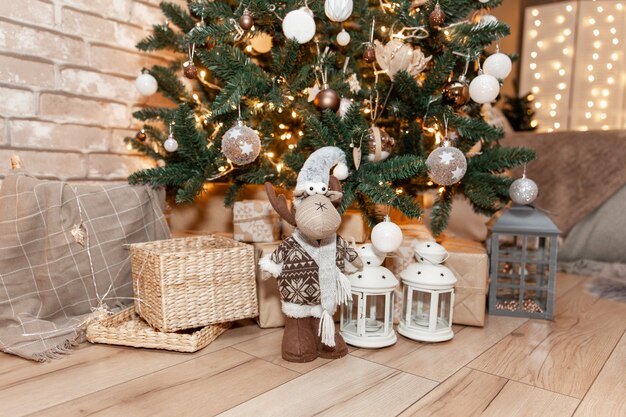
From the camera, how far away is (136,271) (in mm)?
1082

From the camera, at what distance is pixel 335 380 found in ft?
2.83

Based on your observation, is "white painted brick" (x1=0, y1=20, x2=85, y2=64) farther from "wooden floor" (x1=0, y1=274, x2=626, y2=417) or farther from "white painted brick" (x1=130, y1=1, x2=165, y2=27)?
"wooden floor" (x1=0, y1=274, x2=626, y2=417)

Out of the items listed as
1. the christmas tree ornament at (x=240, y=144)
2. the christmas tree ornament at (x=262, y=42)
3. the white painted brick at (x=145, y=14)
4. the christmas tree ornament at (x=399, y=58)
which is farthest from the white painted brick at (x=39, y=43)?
the christmas tree ornament at (x=399, y=58)

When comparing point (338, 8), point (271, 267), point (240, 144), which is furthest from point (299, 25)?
point (271, 267)

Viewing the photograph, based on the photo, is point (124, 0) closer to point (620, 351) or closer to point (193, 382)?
point (193, 382)

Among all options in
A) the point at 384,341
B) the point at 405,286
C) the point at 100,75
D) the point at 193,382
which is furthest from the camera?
the point at 100,75

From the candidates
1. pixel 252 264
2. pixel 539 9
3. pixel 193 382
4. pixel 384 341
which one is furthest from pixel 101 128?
pixel 539 9

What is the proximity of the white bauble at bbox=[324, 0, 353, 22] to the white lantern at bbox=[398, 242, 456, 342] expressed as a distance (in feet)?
1.86

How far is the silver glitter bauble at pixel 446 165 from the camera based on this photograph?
3.36 feet

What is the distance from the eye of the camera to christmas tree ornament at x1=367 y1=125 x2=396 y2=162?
3.59ft

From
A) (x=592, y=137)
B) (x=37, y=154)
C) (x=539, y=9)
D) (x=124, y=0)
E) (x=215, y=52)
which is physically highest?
(x=539, y=9)

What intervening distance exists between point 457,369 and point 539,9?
3.42 meters

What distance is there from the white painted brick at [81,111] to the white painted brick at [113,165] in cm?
11

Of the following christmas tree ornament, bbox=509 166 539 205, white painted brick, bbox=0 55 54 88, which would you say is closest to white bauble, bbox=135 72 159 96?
white painted brick, bbox=0 55 54 88
